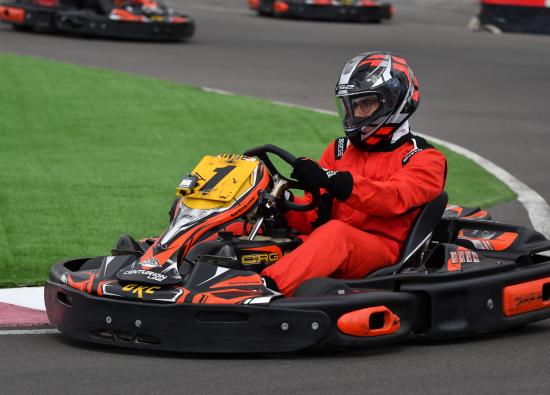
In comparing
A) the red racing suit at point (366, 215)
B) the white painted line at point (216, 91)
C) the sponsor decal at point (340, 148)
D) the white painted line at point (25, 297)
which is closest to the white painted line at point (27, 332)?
the white painted line at point (25, 297)

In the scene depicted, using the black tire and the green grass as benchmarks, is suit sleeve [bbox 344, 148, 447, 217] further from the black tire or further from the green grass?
the green grass

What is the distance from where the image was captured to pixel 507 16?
20.5 meters

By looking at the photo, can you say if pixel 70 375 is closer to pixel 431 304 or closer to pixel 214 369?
pixel 214 369

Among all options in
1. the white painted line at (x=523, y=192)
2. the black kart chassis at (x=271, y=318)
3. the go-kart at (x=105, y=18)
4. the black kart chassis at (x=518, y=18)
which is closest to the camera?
the black kart chassis at (x=271, y=318)

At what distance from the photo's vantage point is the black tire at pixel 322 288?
17.3ft

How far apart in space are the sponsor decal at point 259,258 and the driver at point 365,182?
0.19 meters

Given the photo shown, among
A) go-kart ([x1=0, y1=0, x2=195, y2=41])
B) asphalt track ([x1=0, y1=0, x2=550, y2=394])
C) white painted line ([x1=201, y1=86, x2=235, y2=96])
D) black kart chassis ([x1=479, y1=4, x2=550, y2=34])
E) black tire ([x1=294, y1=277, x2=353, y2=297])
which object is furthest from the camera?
black kart chassis ([x1=479, y1=4, x2=550, y2=34])

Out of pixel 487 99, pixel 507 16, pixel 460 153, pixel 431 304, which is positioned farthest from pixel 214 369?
pixel 507 16

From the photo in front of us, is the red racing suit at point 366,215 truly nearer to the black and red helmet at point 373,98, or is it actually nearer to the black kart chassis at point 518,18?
the black and red helmet at point 373,98

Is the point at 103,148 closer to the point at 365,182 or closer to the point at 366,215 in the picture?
the point at 366,215

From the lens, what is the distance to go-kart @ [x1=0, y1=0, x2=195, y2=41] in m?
17.9

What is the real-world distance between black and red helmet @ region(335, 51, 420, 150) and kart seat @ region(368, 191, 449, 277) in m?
0.38

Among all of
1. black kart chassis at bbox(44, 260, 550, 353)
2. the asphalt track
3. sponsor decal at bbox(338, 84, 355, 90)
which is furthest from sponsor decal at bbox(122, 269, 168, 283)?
sponsor decal at bbox(338, 84, 355, 90)

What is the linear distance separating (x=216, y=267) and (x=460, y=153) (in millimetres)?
5847
